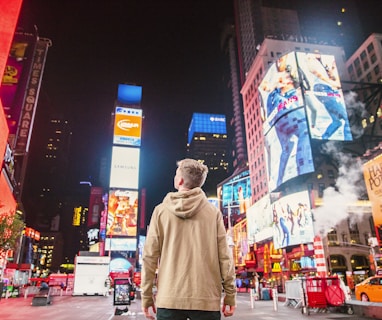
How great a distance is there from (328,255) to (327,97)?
23997 millimetres

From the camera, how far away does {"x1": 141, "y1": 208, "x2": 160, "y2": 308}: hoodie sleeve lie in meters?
2.50

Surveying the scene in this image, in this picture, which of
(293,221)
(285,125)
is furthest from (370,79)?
(293,221)

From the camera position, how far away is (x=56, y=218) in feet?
454

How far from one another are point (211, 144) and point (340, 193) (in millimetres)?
115077

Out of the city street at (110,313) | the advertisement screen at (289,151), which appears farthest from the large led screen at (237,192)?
the city street at (110,313)

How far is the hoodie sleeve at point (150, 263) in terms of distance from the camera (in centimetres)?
250

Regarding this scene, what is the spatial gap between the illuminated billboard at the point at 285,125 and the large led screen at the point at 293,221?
348 centimetres

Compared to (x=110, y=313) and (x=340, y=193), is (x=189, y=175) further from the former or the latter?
(x=340, y=193)

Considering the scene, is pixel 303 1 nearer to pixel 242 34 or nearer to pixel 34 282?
pixel 242 34

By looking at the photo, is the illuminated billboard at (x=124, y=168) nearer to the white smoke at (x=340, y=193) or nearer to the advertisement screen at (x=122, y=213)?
the advertisement screen at (x=122, y=213)

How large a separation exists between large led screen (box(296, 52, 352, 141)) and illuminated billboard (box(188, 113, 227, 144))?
118m

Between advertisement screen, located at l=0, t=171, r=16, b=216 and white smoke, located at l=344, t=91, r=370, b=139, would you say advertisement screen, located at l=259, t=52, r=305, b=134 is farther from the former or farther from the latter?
advertisement screen, located at l=0, t=171, r=16, b=216

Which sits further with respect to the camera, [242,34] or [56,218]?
[56,218]

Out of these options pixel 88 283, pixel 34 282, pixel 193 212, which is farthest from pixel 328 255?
pixel 193 212
